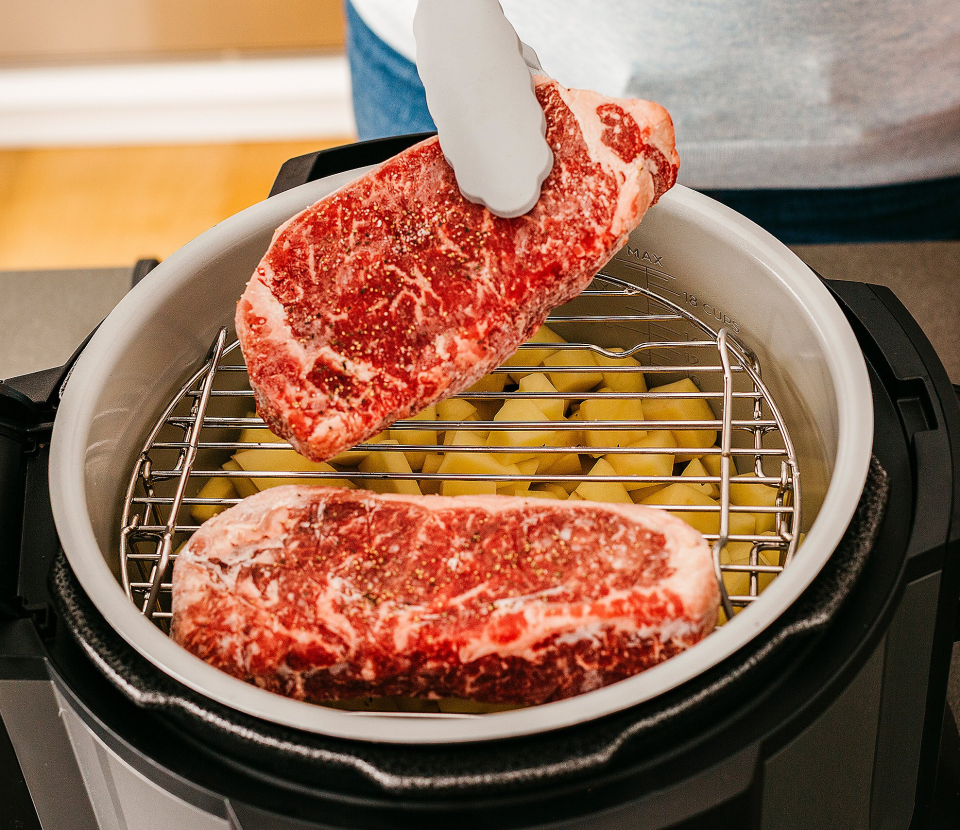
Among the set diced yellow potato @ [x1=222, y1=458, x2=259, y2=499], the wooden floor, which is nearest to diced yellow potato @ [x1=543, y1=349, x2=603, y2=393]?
diced yellow potato @ [x1=222, y1=458, x2=259, y2=499]

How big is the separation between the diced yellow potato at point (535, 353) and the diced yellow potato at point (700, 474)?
0.94ft

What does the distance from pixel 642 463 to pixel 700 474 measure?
0.08 meters

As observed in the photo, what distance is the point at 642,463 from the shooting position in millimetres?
1287

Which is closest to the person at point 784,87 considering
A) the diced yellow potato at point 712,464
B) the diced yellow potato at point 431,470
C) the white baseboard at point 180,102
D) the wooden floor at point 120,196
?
the diced yellow potato at point 712,464

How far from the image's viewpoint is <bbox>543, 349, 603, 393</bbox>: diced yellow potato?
1421 millimetres

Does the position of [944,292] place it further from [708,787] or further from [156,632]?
[156,632]

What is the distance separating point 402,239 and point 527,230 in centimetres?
16

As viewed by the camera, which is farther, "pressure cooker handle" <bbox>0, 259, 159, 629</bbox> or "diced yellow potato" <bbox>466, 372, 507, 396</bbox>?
"diced yellow potato" <bbox>466, 372, 507, 396</bbox>

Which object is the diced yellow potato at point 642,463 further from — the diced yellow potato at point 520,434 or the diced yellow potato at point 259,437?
the diced yellow potato at point 259,437

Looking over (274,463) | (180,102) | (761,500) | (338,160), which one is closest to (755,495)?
(761,500)

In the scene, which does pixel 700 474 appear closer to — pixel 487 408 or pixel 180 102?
pixel 487 408

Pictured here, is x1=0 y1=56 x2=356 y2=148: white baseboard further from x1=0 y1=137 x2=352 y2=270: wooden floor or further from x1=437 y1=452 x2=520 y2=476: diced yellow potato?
x1=437 y1=452 x2=520 y2=476: diced yellow potato

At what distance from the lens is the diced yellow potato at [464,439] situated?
1.32 m

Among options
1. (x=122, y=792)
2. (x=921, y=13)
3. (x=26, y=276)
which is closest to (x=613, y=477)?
(x=122, y=792)
